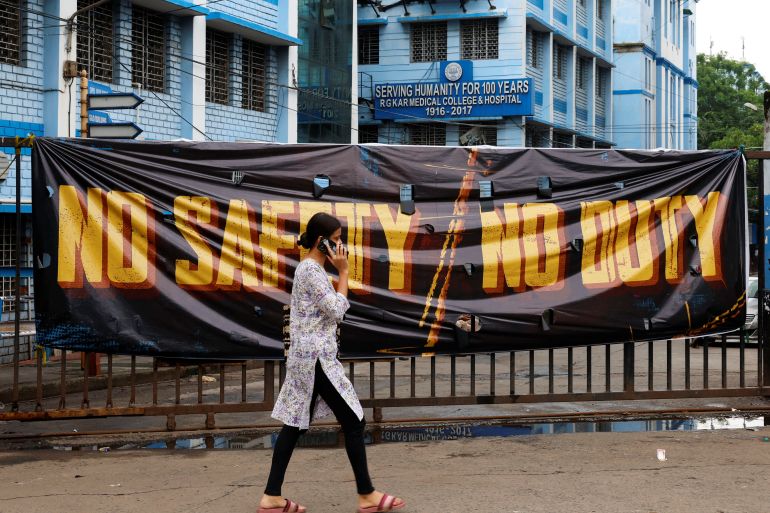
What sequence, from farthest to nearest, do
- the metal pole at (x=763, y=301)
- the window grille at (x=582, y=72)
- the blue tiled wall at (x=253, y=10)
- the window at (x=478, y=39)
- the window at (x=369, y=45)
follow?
1. the window grille at (x=582, y=72)
2. the window at (x=369, y=45)
3. the window at (x=478, y=39)
4. the blue tiled wall at (x=253, y=10)
5. the metal pole at (x=763, y=301)

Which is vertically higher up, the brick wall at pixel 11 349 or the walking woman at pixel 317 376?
the walking woman at pixel 317 376

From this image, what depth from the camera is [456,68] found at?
115 ft

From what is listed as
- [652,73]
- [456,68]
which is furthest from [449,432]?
[652,73]

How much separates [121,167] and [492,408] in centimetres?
458

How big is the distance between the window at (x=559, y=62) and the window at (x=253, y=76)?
55.9ft

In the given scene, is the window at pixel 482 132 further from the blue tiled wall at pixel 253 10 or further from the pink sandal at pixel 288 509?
the pink sandal at pixel 288 509

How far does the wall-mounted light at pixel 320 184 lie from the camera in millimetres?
8922

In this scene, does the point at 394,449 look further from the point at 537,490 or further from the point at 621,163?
the point at 621,163

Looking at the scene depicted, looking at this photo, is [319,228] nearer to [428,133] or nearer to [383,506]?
[383,506]

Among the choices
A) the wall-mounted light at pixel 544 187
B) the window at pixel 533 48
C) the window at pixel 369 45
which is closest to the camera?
the wall-mounted light at pixel 544 187

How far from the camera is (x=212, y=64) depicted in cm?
2345

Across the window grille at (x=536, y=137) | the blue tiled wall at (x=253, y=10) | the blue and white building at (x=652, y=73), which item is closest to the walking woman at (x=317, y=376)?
the blue tiled wall at (x=253, y=10)

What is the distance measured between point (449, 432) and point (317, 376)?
3.29m

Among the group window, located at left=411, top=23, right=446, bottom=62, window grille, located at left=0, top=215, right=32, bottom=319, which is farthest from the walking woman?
window, located at left=411, top=23, right=446, bottom=62
